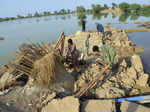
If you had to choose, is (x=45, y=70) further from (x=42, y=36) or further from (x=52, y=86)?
(x=42, y=36)

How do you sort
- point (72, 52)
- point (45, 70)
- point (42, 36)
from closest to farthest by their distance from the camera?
point (45, 70) → point (72, 52) → point (42, 36)

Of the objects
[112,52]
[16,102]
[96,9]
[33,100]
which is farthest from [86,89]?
[96,9]

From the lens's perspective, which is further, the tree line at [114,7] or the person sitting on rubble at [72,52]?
the tree line at [114,7]

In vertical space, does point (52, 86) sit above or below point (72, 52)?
below

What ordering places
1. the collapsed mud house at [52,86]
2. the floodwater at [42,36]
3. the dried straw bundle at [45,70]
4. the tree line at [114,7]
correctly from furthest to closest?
the tree line at [114,7]
the floodwater at [42,36]
the dried straw bundle at [45,70]
the collapsed mud house at [52,86]

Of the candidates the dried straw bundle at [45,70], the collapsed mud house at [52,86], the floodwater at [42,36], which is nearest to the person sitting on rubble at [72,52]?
the collapsed mud house at [52,86]

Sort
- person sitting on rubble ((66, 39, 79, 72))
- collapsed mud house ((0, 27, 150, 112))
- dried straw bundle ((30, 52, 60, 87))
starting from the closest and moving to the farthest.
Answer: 1. collapsed mud house ((0, 27, 150, 112))
2. dried straw bundle ((30, 52, 60, 87))
3. person sitting on rubble ((66, 39, 79, 72))

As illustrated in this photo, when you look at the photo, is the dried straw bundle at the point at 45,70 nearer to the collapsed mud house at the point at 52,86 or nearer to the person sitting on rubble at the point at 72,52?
the collapsed mud house at the point at 52,86

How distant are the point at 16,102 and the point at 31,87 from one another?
1.38 ft

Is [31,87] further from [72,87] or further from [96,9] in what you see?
[96,9]

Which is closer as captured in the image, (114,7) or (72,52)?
(72,52)

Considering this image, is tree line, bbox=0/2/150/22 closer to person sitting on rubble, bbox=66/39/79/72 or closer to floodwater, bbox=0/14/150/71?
floodwater, bbox=0/14/150/71

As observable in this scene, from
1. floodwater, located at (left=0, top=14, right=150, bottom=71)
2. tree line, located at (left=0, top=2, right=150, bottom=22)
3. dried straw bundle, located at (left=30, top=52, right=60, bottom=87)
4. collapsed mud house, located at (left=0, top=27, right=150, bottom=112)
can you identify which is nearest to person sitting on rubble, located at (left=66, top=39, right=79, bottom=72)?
collapsed mud house, located at (left=0, top=27, right=150, bottom=112)

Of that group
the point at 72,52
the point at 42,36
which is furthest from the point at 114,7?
the point at 72,52
